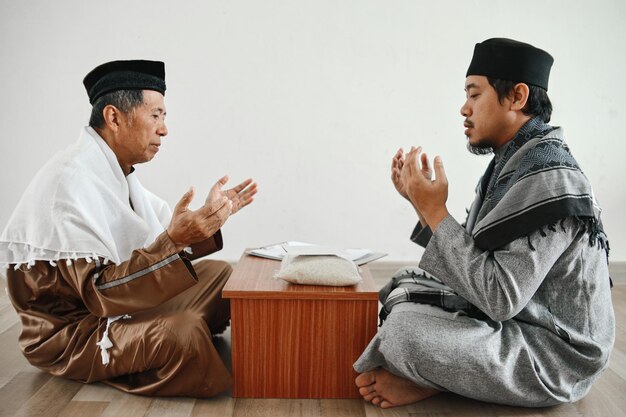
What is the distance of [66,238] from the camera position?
2.37 metres

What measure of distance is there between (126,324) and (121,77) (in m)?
0.91

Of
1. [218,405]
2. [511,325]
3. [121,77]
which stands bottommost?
[218,405]

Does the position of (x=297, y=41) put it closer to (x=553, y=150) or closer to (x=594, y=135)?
(x=594, y=135)

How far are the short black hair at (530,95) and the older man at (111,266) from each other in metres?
0.99

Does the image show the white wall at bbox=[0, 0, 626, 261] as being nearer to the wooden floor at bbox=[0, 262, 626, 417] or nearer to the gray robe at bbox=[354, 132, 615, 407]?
the wooden floor at bbox=[0, 262, 626, 417]

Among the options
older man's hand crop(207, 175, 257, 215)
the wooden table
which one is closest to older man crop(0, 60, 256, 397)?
the wooden table

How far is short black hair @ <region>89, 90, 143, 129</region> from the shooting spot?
8.64ft

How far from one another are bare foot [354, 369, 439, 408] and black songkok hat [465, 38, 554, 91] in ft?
3.52

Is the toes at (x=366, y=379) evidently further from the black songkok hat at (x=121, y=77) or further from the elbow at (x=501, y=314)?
the black songkok hat at (x=121, y=77)

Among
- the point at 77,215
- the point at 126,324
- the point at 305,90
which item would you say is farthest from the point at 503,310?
the point at 305,90

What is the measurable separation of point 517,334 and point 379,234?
6.94 ft

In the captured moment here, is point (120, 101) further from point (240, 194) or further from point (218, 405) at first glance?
point (218, 405)

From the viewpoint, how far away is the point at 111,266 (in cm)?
238

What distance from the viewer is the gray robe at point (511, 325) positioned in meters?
Answer: 2.15
